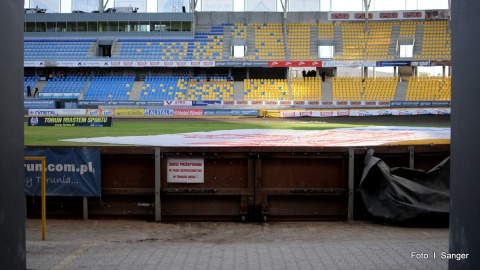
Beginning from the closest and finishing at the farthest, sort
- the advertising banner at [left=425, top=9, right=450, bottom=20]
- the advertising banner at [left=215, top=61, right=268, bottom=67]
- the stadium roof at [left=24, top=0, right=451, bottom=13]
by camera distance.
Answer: the advertising banner at [left=215, top=61, right=268, bottom=67] < the advertising banner at [left=425, top=9, right=450, bottom=20] < the stadium roof at [left=24, top=0, right=451, bottom=13]

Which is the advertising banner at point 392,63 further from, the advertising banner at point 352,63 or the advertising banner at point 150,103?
the advertising banner at point 150,103

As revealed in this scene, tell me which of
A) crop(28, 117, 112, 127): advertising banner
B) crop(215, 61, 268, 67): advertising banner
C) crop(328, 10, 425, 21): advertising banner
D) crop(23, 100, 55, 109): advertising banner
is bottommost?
crop(28, 117, 112, 127): advertising banner

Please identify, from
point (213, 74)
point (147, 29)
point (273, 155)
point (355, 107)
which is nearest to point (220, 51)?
point (213, 74)

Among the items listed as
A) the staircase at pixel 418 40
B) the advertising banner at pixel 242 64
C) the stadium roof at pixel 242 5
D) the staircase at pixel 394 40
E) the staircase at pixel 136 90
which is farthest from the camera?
the stadium roof at pixel 242 5

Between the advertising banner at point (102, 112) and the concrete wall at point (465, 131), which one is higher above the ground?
the concrete wall at point (465, 131)

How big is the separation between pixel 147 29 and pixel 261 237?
5401cm

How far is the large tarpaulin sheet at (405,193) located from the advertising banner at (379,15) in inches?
2055

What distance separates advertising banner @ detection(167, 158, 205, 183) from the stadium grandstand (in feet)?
135

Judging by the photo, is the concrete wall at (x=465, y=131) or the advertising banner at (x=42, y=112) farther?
the advertising banner at (x=42, y=112)

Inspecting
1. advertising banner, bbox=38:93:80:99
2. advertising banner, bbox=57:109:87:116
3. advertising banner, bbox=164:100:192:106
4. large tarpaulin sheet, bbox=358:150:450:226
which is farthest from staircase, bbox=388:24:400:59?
large tarpaulin sheet, bbox=358:150:450:226

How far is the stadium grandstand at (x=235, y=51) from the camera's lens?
55.2m

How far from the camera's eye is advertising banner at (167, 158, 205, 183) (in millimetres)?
11344

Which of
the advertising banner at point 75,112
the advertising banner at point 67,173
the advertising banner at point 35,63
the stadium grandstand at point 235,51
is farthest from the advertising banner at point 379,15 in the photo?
the advertising banner at point 67,173

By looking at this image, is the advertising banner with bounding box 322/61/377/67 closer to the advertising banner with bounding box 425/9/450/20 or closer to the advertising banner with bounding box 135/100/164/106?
the advertising banner with bounding box 425/9/450/20
